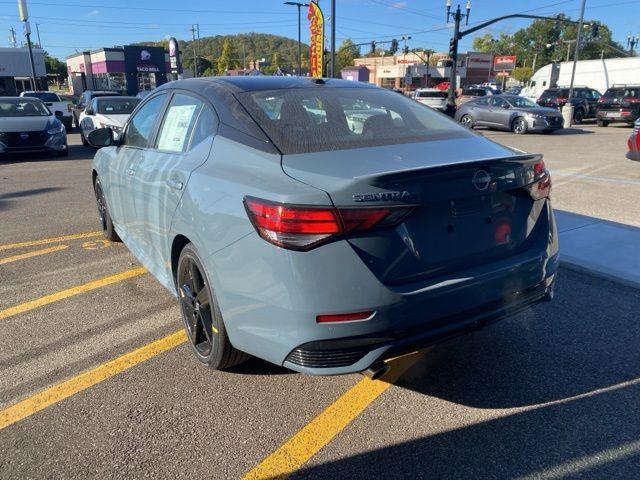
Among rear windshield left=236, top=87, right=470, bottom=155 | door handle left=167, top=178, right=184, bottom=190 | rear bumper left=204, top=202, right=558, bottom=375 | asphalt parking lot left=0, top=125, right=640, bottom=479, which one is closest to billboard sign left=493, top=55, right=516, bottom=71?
asphalt parking lot left=0, top=125, right=640, bottom=479

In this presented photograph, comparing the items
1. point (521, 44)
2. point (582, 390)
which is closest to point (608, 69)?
point (582, 390)

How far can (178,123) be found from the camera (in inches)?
134

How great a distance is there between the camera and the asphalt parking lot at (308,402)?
7.62 feet

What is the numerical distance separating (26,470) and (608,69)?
38613 millimetres

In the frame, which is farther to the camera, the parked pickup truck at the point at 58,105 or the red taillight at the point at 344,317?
the parked pickup truck at the point at 58,105

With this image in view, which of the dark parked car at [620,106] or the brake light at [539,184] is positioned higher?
the brake light at [539,184]

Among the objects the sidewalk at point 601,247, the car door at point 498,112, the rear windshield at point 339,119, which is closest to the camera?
the rear windshield at point 339,119

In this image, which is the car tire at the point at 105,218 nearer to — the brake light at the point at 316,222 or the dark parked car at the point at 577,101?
the brake light at the point at 316,222

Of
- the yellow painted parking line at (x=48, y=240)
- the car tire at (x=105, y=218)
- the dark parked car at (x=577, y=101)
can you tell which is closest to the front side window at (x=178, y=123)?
the car tire at (x=105, y=218)

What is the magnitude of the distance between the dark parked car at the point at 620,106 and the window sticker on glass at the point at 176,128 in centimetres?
2519

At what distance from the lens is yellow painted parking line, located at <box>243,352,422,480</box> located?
2301mm

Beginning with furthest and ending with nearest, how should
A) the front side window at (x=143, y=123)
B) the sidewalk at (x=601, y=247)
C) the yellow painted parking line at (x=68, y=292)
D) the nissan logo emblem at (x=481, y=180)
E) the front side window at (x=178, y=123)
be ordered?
1. the sidewalk at (x=601, y=247)
2. the yellow painted parking line at (x=68, y=292)
3. the front side window at (x=143, y=123)
4. the front side window at (x=178, y=123)
5. the nissan logo emblem at (x=481, y=180)

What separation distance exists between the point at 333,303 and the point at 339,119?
1344 mm

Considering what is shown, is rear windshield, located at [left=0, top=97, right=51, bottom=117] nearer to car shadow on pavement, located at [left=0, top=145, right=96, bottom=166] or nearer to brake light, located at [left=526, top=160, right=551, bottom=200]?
car shadow on pavement, located at [left=0, top=145, right=96, bottom=166]
